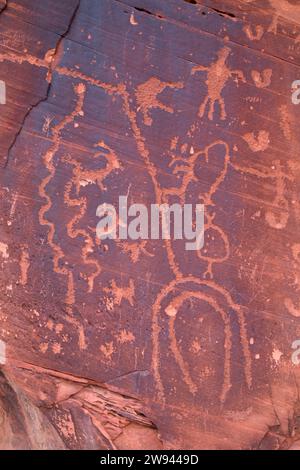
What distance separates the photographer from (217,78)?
5.38ft

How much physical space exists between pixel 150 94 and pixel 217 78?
0.25 meters

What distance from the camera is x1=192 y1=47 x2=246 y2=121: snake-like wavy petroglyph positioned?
1637mm

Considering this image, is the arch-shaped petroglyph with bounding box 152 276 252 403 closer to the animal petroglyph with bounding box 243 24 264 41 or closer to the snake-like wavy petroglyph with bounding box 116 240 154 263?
the snake-like wavy petroglyph with bounding box 116 240 154 263

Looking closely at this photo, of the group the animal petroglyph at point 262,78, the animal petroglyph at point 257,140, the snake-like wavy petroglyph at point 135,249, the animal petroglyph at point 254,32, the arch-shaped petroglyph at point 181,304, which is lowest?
the arch-shaped petroglyph at point 181,304

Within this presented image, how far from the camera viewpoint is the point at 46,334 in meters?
1.65

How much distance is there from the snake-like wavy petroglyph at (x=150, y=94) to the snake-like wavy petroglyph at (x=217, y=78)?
0.11m

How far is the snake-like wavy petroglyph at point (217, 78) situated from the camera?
164 cm

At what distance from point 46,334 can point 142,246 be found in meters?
0.48

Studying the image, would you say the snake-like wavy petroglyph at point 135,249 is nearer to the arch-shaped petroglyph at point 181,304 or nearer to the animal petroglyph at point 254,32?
the arch-shaped petroglyph at point 181,304

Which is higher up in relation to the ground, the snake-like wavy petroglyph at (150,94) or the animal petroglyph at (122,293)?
the snake-like wavy petroglyph at (150,94)

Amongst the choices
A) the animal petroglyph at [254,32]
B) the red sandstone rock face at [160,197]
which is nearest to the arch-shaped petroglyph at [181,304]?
the red sandstone rock face at [160,197]

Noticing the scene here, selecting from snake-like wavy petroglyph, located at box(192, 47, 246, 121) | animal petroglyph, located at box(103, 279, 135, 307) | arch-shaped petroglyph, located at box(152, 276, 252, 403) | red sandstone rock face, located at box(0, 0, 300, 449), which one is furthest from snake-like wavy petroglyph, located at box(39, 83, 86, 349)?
snake-like wavy petroglyph, located at box(192, 47, 246, 121)

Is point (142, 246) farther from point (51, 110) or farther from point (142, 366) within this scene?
point (51, 110)

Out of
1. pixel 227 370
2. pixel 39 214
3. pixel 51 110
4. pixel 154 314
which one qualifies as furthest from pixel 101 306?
pixel 51 110
